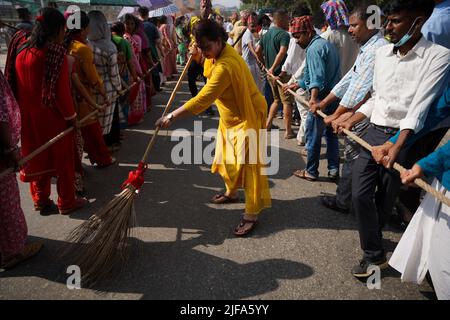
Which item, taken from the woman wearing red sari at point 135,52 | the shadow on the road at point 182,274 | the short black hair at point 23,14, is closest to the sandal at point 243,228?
the shadow on the road at point 182,274

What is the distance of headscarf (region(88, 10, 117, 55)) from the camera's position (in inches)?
164

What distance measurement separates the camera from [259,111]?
3.10 meters

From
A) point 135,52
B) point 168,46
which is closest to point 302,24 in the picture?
point 135,52

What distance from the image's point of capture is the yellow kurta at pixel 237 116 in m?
2.74

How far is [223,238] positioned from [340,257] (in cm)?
105

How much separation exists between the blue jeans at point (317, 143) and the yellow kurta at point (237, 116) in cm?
105

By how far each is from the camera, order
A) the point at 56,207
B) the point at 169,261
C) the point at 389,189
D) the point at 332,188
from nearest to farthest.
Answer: the point at 389,189 < the point at 169,261 < the point at 56,207 < the point at 332,188

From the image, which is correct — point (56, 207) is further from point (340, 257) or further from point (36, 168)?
point (340, 257)

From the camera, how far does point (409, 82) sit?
2.16m

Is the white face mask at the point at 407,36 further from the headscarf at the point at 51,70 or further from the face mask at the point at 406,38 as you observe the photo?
the headscarf at the point at 51,70

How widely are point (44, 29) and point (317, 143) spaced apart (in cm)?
307

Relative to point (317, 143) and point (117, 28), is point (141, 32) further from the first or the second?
point (317, 143)
